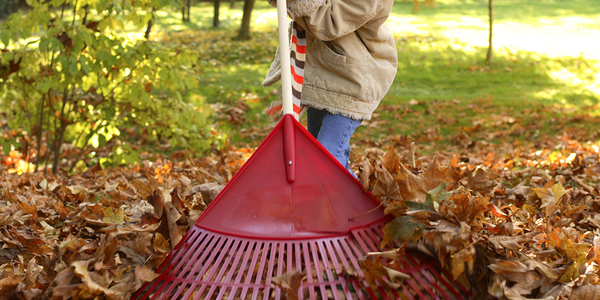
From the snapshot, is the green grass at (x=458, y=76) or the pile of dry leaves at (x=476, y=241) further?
the green grass at (x=458, y=76)

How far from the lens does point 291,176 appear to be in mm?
1564

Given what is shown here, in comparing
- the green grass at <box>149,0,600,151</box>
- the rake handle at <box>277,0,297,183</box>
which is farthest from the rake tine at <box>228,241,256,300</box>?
the green grass at <box>149,0,600,151</box>

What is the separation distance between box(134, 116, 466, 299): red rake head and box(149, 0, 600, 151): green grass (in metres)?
4.04

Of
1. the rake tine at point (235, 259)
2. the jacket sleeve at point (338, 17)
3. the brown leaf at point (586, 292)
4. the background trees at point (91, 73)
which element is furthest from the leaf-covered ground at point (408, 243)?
the background trees at point (91, 73)

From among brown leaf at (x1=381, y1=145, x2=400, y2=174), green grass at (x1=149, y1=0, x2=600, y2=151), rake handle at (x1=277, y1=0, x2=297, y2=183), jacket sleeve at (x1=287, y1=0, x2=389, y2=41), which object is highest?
jacket sleeve at (x1=287, y1=0, x2=389, y2=41)

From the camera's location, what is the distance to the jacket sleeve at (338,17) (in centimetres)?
189

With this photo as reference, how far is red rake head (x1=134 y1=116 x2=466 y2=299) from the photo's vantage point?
141 cm

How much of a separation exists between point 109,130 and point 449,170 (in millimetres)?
3286

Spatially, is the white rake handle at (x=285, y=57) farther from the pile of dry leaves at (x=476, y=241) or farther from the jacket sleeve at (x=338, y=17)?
the pile of dry leaves at (x=476, y=241)

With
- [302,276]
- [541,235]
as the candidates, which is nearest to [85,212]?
[302,276]

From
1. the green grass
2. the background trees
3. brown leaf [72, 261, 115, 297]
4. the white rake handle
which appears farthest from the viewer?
the green grass

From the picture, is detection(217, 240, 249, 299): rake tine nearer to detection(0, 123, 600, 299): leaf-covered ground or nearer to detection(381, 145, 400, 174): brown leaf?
detection(0, 123, 600, 299): leaf-covered ground

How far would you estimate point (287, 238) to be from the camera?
1492mm

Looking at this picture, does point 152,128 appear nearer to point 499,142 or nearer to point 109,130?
point 109,130
